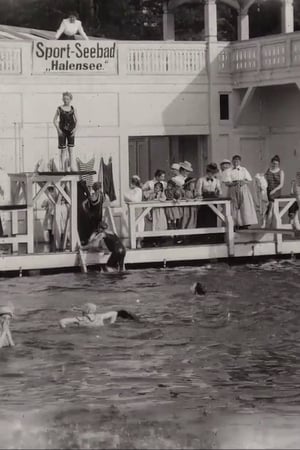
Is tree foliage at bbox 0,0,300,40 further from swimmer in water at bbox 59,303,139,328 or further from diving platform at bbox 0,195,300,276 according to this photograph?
swimmer in water at bbox 59,303,139,328

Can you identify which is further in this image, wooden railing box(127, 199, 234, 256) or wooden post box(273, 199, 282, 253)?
wooden post box(273, 199, 282, 253)

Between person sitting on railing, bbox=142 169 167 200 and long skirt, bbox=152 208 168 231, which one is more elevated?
person sitting on railing, bbox=142 169 167 200

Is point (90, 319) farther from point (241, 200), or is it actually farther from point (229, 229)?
point (241, 200)

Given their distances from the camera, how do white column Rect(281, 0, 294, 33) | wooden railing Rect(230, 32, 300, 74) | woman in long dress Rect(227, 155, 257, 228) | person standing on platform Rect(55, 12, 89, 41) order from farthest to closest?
white column Rect(281, 0, 294, 33), person standing on platform Rect(55, 12, 89, 41), wooden railing Rect(230, 32, 300, 74), woman in long dress Rect(227, 155, 257, 228)

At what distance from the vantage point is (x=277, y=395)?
52.8 feet

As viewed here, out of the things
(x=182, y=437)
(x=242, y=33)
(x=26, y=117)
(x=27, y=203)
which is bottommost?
(x=182, y=437)

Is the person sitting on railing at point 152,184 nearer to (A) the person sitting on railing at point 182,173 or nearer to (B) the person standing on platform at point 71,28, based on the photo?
(A) the person sitting on railing at point 182,173

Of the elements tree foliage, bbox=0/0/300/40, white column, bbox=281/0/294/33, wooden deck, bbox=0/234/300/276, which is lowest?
wooden deck, bbox=0/234/300/276

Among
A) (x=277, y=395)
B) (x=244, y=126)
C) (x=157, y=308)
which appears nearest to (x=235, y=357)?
(x=277, y=395)

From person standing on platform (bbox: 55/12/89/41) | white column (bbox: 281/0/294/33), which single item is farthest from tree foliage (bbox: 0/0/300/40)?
person standing on platform (bbox: 55/12/89/41)

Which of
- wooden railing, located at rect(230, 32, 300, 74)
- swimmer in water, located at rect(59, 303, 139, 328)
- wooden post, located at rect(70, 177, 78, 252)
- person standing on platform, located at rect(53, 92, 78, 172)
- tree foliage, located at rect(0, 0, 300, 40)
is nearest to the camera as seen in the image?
swimmer in water, located at rect(59, 303, 139, 328)

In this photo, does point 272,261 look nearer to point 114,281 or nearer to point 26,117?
point 114,281

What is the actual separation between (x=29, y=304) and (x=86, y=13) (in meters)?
22.4

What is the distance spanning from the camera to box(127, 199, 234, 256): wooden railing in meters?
27.7
